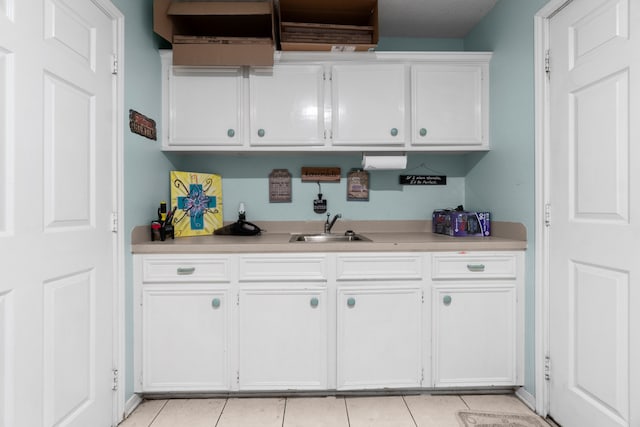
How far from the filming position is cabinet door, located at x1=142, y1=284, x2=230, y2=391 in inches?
79.1

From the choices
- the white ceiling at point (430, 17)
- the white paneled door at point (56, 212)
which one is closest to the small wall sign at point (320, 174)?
the white ceiling at point (430, 17)

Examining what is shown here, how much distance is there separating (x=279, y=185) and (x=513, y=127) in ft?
4.99

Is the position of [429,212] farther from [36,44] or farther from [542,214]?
[36,44]

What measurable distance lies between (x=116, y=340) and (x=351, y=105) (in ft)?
6.03

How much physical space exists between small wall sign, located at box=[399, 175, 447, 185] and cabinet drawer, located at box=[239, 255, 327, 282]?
1037mm

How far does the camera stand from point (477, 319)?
6.79 ft

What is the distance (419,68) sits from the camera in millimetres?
2367

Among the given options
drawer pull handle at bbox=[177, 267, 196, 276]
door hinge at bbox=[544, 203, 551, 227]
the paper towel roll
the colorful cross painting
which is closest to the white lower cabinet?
drawer pull handle at bbox=[177, 267, 196, 276]

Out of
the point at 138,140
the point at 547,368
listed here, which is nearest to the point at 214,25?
the point at 138,140

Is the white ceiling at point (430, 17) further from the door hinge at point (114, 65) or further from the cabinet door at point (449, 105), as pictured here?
the door hinge at point (114, 65)

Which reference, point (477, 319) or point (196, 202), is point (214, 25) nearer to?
point (196, 202)

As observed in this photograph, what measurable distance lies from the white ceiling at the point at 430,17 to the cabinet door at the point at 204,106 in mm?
1051

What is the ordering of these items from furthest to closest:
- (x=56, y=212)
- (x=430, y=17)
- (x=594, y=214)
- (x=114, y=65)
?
1. (x=430, y=17)
2. (x=114, y=65)
3. (x=594, y=214)
4. (x=56, y=212)

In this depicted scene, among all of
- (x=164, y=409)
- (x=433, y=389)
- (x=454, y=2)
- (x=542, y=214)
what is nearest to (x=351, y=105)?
(x=454, y=2)
